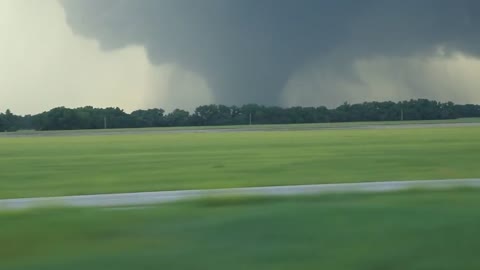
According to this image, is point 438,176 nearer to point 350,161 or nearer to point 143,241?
point 350,161

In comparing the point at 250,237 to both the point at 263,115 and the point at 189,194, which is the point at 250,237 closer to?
the point at 189,194

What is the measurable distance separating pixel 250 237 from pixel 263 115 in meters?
84.0

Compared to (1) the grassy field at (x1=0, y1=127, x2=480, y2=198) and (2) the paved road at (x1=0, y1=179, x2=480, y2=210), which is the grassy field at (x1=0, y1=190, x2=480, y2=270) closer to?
(2) the paved road at (x1=0, y1=179, x2=480, y2=210)

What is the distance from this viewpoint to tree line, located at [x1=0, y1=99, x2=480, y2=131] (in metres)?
85.7

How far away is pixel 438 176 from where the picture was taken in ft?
57.6

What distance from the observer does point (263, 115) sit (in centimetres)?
9138

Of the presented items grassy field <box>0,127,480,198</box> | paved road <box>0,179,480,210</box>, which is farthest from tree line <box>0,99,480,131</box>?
paved road <box>0,179,480,210</box>

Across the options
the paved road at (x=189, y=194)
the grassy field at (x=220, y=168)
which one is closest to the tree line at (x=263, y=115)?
the grassy field at (x=220, y=168)

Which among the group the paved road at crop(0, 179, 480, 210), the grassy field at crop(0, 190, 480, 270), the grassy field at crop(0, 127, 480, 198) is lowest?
the grassy field at crop(0, 127, 480, 198)

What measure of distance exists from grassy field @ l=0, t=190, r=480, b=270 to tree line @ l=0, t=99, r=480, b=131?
7713 centimetres

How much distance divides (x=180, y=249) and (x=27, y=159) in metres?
20.9

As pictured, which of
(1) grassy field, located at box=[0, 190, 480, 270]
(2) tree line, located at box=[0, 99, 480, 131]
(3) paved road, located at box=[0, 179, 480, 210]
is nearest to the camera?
(1) grassy field, located at box=[0, 190, 480, 270]

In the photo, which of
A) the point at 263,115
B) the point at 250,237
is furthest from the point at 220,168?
the point at 263,115

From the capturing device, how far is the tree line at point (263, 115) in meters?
85.7
